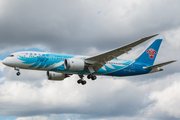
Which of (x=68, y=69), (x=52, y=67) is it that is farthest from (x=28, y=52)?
(x=68, y=69)

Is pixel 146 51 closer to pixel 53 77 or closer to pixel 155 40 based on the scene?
pixel 155 40

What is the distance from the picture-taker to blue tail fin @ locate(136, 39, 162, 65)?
44925 millimetres

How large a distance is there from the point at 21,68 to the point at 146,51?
23855 mm

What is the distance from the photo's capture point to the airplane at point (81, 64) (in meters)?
35.4

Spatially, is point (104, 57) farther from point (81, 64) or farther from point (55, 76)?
point (55, 76)

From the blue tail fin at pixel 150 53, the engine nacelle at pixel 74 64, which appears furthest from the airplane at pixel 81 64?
the blue tail fin at pixel 150 53

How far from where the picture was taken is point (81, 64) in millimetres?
36469

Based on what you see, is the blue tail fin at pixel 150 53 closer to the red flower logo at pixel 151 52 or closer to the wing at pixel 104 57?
the red flower logo at pixel 151 52

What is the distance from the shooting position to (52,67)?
3650 cm

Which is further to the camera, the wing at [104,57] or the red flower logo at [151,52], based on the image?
the red flower logo at [151,52]

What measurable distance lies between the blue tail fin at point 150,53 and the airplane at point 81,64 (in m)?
1.00

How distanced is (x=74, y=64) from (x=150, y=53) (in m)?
17.6

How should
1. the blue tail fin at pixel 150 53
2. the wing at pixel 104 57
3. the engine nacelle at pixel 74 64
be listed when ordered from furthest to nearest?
the blue tail fin at pixel 150 53 < the engine nacelle at pixel 74 64 < the wing at pixel 104 57

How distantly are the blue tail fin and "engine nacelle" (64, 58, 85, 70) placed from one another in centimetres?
1273
